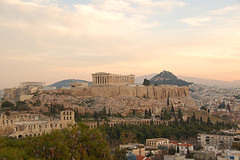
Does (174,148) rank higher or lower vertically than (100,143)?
lower

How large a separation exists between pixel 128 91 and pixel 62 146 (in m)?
72.0

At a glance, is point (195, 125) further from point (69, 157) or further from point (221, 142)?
point (69, 157)

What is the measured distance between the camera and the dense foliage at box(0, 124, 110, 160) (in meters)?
26.9

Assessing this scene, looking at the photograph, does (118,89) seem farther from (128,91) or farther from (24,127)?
(24,127)

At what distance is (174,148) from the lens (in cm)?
5075

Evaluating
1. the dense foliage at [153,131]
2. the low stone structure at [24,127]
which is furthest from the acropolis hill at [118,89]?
the low stone structure at [24,127]

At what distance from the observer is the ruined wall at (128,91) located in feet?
309

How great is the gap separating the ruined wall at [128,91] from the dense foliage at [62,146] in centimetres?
6046

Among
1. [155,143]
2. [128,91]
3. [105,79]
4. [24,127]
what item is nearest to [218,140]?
[155,143]

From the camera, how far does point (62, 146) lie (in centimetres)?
2755

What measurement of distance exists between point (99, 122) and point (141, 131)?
34.7 feet

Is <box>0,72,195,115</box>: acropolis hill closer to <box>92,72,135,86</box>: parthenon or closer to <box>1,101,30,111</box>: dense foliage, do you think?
<box>92,72,135,86</box>: parthenon

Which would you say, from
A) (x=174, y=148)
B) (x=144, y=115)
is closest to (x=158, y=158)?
(x=174, y=148)

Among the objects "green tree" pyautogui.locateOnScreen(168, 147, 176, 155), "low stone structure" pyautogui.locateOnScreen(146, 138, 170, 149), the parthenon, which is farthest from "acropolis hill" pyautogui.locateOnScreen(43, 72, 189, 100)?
"green tree" pyautogui.locateOnScreen(168, 147, 176, 155)
